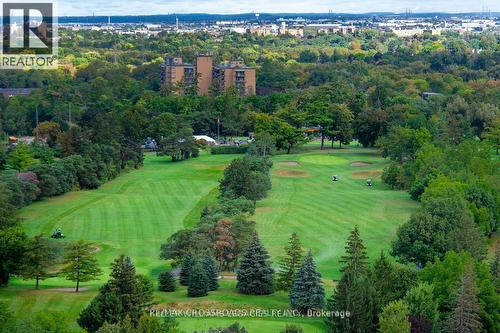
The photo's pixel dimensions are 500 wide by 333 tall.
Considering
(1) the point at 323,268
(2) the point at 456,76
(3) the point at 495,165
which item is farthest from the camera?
(2) the point at 456,76

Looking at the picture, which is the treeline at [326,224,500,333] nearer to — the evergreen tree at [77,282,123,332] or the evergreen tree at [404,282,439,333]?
the evergreen tree at [404,282,439,333]

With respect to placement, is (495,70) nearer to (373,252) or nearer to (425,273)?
(373,252)

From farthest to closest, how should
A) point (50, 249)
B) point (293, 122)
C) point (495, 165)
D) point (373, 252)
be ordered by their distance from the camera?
point (293, 122)
point (495, 165)
point (373, 252)
point (50, 249)

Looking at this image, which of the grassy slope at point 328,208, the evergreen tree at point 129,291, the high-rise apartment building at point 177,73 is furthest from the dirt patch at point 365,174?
the high-rise apartment building at point 177,73

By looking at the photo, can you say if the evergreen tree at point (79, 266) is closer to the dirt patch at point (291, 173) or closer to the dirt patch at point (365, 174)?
the dirt patch at point (291, 173)

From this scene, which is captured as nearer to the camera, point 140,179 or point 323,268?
point 323,268

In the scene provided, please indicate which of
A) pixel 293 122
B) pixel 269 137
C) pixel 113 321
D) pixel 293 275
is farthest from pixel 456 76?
pixel 113 321

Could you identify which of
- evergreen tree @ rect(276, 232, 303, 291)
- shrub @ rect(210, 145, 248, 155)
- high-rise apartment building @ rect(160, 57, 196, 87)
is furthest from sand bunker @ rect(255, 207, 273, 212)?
high-rise apartment building @ rect(160, 57, 196, 87)
